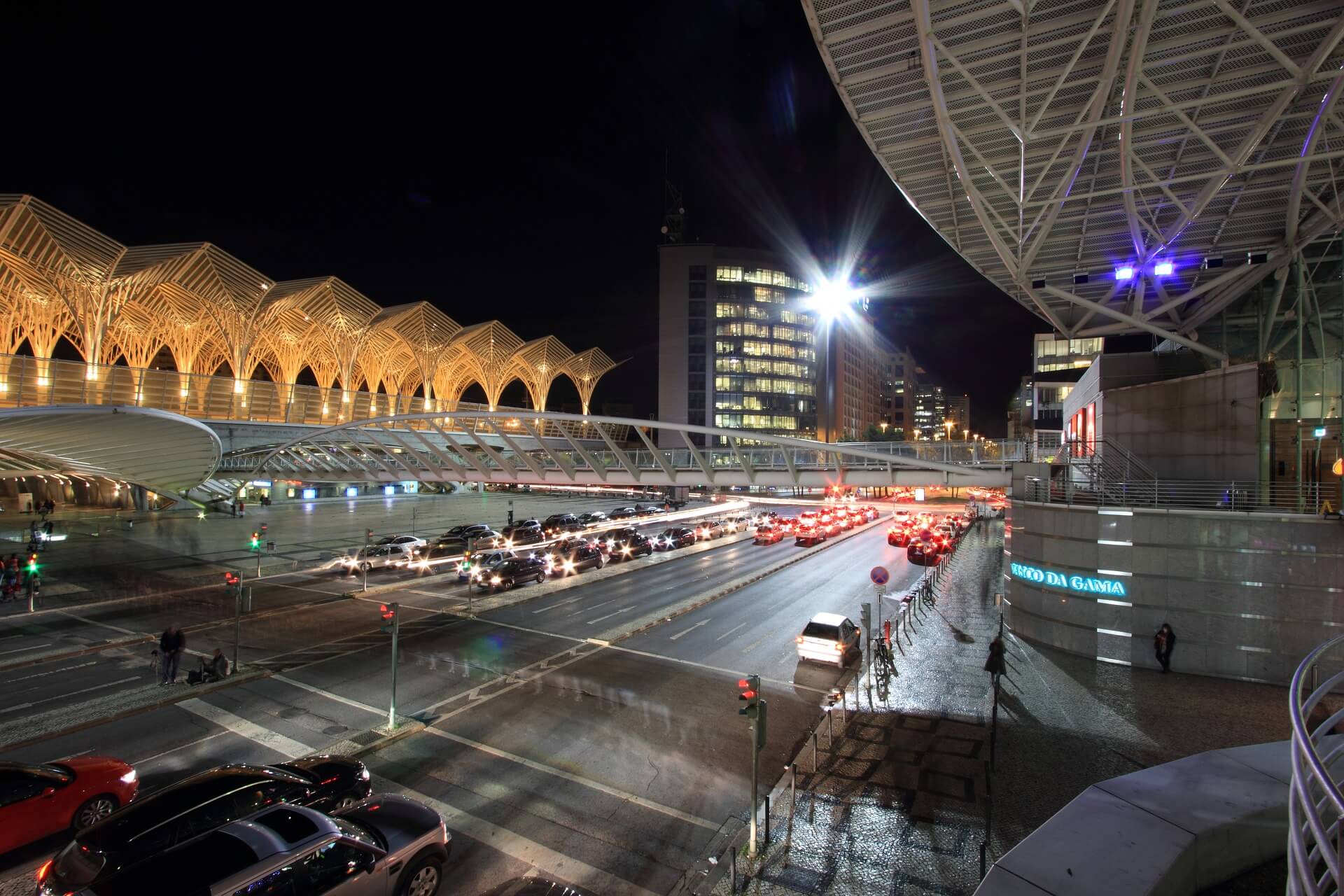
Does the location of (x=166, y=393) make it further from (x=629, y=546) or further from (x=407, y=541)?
(x=629, y=546)

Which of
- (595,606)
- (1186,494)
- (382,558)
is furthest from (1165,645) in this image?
(382,558)

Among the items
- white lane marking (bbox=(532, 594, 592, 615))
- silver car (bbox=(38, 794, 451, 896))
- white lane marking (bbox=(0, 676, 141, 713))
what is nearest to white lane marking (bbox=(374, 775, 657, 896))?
silver car (bbox=(38, 794, 451, 896))

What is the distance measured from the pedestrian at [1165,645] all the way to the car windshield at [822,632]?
25.8 feet

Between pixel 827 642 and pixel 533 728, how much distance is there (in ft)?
25.0

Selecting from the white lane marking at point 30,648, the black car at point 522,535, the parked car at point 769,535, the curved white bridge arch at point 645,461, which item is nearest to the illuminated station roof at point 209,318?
the curved white bridge arch at point 645,461

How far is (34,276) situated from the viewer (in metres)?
35.2

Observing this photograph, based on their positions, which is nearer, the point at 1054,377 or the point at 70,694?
the point at 70,694

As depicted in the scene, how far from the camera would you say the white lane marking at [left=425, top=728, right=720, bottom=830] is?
28.7ft

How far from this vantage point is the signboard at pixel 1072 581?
1570 cm

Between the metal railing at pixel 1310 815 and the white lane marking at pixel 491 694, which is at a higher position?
the metal railing at pixel 1310 815

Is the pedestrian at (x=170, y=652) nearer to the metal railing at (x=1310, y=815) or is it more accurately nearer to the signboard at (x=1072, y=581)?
the metal railing at (x=1310, y=815)

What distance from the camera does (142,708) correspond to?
1240cm

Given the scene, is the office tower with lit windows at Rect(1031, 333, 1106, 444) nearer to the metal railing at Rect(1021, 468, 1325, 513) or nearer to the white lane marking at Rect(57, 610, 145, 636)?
the metal railing at Rect(1021, 468, 1325, 513)

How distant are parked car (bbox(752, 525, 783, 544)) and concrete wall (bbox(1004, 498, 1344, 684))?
21.7 m
